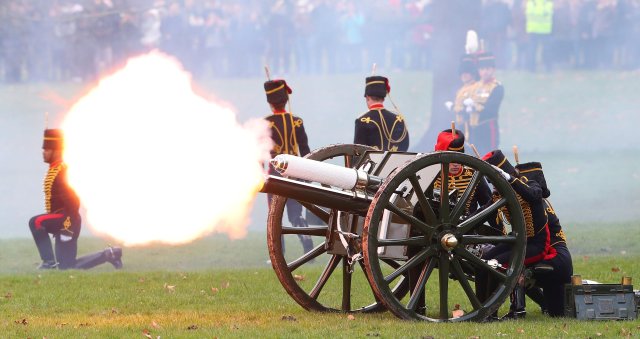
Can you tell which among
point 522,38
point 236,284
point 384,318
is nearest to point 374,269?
point 384,318

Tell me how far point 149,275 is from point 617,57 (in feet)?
53.8

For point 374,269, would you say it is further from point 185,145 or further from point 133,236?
point 133,236

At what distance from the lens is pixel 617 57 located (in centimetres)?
2747

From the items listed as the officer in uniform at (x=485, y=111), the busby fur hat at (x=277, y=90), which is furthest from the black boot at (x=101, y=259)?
the officer in uniform at (x=485, y=111)

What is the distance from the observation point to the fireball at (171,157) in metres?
9.67

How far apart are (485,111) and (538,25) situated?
462 cm

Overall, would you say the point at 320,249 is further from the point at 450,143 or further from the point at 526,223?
the point at 526,223

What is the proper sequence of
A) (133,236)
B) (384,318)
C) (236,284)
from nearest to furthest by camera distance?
(384,318) < (133,236) < (236,284)

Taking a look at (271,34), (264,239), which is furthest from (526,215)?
(271,34)

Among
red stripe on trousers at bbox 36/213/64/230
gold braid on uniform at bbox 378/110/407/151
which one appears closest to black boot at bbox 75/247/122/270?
red stripe on trousers at bbox 36/213/64/230

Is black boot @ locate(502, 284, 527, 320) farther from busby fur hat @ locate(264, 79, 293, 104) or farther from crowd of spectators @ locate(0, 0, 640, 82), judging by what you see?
crowd of spectators @ locate(0, 0, 640, 82)

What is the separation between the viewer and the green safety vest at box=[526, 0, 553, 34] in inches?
1068

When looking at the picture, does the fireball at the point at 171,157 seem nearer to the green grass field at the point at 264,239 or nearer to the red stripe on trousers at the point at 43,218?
the green grass field at the point at 264,239

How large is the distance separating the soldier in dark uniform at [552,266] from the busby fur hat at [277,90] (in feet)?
15.2
